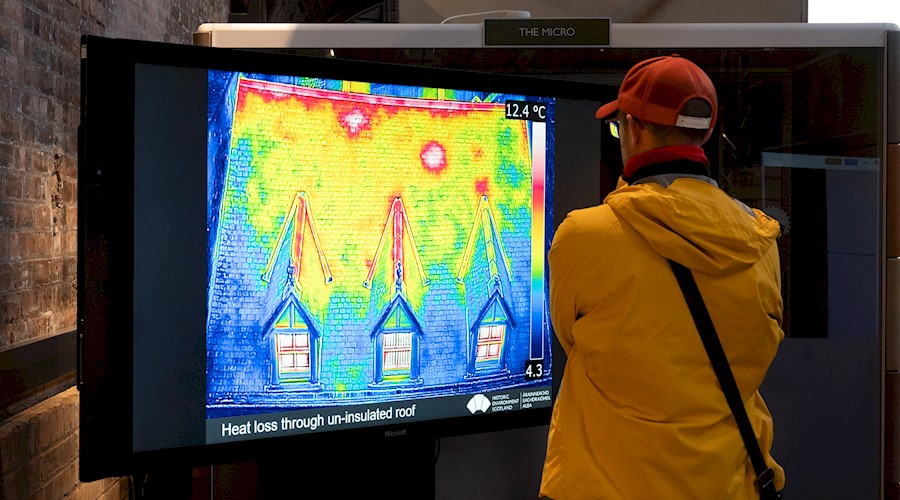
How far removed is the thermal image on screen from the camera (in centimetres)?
135

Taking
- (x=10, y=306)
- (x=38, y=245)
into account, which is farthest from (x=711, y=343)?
(x=38, y=245)

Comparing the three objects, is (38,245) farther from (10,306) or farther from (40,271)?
(10,306)

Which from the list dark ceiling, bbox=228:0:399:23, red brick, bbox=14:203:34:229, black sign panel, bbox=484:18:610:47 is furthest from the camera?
dark ceiling, bbox=228:0:399:23

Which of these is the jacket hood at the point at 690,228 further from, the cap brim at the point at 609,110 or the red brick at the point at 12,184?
the red brick at the point at 12,184

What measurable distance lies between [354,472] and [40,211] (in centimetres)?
127

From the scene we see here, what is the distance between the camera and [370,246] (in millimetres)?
1474

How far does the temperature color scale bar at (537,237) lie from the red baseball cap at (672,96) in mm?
221

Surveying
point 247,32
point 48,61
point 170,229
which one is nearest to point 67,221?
point 48,61

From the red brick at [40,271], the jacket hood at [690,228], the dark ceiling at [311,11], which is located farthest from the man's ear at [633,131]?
the dark ceiling at [311,11]

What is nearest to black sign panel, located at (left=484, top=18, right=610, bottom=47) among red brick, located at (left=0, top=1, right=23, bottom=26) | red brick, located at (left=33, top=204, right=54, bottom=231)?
red brick, located at (left=0, top=1, right=23, bottom=26)

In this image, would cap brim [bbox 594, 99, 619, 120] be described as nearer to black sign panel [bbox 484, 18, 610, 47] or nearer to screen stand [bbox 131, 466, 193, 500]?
black sign panel [bbox 484, 18, 610, 47]

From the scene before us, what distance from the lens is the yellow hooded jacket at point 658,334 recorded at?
1.39 meters

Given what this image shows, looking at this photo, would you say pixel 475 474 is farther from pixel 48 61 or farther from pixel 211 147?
pixel 48 61

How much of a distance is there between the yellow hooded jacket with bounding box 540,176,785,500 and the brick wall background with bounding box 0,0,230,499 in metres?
1.31
